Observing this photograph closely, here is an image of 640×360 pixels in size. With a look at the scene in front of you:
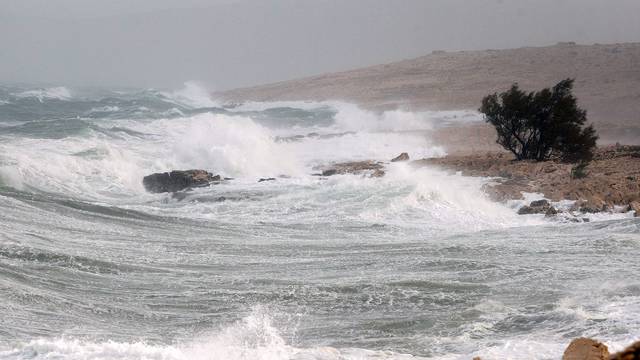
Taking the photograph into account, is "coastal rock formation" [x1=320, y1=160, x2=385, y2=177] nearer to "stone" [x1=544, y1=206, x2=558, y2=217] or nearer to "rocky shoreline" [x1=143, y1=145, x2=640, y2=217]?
"rocky shoreline" [x1=143, y1=145, x2=640, y2=217]

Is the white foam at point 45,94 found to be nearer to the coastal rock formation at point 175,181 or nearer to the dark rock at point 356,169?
the coastal rock formation at point 175,181

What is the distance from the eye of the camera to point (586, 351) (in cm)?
568

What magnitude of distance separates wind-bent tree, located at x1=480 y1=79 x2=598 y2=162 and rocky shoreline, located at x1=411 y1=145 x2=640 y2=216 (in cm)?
74

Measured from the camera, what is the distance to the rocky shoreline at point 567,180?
17.6 metres

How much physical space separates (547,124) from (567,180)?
5.22 meters

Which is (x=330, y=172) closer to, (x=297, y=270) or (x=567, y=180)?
(x=567, y=180)

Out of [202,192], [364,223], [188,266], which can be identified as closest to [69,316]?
[188,266]

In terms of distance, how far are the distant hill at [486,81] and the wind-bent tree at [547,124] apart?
45.9ft

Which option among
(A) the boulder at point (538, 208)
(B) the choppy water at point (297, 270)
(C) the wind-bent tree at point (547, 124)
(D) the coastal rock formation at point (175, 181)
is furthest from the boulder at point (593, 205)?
(D) the coastal rock formation at point (175, 181)

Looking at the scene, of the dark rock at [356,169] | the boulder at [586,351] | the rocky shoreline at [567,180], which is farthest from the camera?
the dark rock at [356,169]

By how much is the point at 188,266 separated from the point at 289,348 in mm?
4869

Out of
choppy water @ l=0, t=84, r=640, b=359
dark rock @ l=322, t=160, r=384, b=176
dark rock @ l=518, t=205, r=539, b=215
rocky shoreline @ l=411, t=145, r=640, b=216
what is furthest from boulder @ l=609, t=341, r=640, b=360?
dark rock @ l=322, t=160, r=384, b=176

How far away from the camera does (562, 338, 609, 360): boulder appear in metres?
5.51

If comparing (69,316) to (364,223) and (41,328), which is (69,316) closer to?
(41,328)
